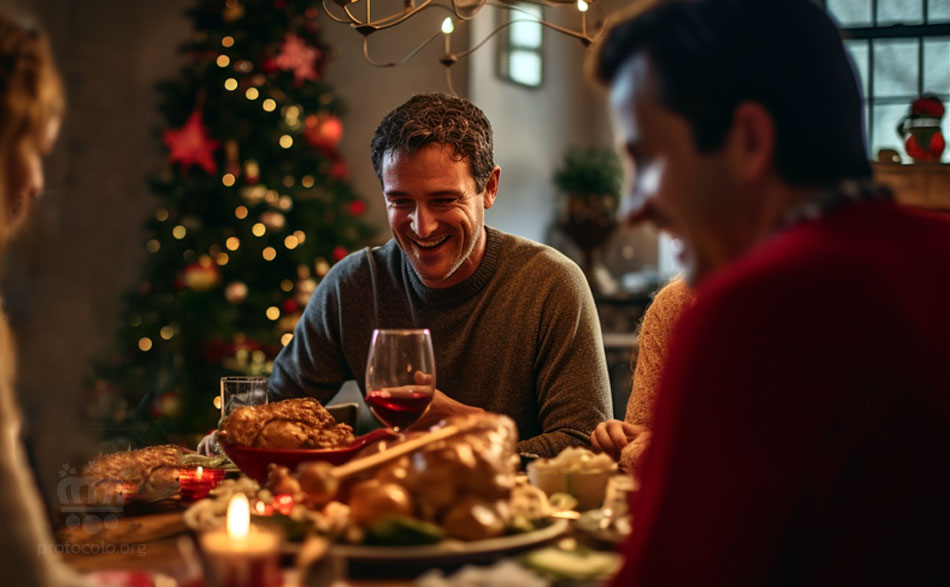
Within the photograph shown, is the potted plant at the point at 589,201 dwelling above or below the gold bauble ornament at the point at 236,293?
above

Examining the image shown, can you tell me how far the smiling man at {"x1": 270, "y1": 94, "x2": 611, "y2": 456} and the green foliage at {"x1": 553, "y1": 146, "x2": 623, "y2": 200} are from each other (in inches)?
143

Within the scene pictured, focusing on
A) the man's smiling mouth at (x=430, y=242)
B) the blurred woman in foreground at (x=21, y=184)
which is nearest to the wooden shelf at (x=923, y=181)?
the man's smiling mouth at (x=430, y=242)

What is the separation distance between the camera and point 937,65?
228 inches

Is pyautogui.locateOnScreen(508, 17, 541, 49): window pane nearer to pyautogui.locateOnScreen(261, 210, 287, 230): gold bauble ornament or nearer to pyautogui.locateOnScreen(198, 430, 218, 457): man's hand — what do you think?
pyautogui.locateOnScreen(261, 210, 287, 230): gold bauble ornament

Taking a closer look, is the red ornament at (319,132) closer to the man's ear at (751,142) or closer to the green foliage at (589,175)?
the green foliage at (589,175)

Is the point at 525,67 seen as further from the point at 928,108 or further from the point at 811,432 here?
the point at 811,432

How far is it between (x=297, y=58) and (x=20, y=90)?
3933mm

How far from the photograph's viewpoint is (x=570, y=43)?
6.66m

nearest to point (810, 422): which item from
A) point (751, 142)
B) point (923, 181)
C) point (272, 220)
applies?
point (751, 142)

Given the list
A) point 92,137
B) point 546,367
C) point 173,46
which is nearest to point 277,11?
point 173,46

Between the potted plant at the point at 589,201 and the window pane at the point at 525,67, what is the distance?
0.56m

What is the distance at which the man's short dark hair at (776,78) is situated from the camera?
0.85 meters

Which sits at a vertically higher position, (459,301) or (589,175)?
(589,175)

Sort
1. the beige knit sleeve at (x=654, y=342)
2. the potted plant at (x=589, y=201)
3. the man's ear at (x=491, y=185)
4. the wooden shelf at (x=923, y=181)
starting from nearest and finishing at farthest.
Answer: the beige knit sleeve at (x=654, y=342), the man's ear at (x=491, y=185), the wooden shelf at (x=923, y=181), the potted plant at (x=589, y=201)
